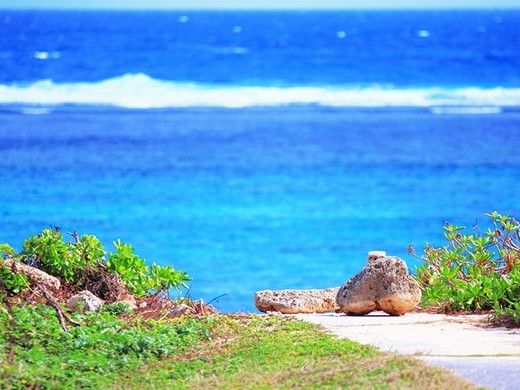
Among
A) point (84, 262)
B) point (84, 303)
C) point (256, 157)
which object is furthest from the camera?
point (256, 157)

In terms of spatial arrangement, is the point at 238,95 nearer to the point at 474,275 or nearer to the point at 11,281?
the point at 474,275

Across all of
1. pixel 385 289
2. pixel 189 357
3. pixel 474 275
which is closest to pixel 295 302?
pixel 385 289

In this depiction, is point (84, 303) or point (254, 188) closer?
point (84, 303)

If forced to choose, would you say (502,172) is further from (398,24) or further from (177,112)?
(398,24)

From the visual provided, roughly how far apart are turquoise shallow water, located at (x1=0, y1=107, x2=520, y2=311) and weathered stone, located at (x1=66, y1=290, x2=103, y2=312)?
602 cm

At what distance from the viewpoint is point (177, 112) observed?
35688 millimetres

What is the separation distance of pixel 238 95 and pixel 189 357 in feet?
120

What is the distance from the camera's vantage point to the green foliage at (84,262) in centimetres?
868

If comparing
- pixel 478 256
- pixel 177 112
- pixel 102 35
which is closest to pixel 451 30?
pixel 102 35

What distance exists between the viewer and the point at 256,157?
82.3 ft

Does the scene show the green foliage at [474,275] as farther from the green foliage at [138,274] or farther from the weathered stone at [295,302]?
the green foliage at [138,274]

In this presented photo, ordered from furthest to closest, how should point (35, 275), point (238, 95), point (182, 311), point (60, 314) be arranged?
1. point (238, 95)
2. point (35, 275)
3. point (182, 311)
4. point (60, 314)

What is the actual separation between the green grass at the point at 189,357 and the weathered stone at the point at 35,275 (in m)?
0.67

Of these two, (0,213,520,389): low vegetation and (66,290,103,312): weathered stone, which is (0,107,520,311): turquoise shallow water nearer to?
(0,213,520,389): low vegetation
